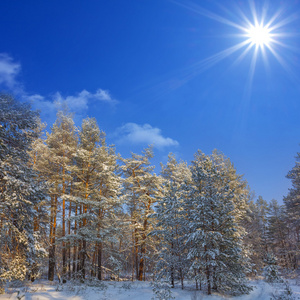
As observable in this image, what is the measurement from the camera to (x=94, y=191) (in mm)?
17734

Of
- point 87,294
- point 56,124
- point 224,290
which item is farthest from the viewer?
point 56,124

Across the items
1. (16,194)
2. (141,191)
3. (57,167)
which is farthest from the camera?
(141,191)

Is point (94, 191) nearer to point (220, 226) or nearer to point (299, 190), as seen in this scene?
point (220, 226)

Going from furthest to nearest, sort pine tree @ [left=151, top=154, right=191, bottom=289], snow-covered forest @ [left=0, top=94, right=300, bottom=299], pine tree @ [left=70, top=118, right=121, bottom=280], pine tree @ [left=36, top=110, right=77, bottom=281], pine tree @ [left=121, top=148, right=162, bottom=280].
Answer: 1. pine tree @ [left=121, top=148, right=162, bottom=280]
2. pine tree @ [left=36, top=110, right=77, bottom=281]
3. pine tree @ [left=70, top=118, right=121, bottom=280]
4. pine tree @ [left=151, top=154, right=191, bottom=289]
5. snow-covered forest @ [left=0, top=94, right=300, bottom=299]

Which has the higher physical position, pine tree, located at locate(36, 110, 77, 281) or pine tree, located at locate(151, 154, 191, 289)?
pine tree, located at locate(36, 110, 77, 281)

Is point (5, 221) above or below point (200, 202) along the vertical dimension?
below

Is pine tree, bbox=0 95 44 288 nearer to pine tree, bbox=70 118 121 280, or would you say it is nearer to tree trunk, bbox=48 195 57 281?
pine tree, bbox=70 118 121 280

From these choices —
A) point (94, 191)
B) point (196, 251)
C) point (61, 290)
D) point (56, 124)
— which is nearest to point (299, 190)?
point (196, 251)

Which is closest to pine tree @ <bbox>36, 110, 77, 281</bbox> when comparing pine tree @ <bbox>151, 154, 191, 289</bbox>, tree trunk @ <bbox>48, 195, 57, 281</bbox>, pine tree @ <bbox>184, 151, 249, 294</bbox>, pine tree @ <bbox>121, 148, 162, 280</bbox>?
tree trunk @ <bbox>48, 195, 57, 281</bbox>

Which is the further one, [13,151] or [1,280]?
[13,151]

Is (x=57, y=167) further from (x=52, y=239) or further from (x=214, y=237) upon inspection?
(x=214, y=237)

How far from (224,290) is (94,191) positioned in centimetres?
1192

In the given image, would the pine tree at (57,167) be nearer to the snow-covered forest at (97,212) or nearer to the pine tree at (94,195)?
the snow-covered forest at (97,212)

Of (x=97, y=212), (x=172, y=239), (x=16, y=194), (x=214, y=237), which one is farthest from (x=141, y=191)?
(x=16, y=194)
